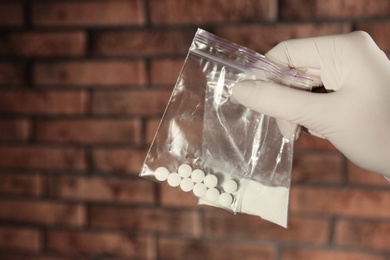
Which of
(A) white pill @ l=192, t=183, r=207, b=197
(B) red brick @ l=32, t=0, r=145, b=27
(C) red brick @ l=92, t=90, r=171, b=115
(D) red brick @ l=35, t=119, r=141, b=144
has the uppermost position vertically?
(B) red brick @ l=32, t=0, r=145, b=27

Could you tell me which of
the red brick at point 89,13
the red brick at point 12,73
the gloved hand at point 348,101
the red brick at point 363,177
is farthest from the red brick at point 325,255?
the red brick at point 12,73

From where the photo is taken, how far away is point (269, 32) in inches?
42.9

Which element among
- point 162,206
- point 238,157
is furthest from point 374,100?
point 162,206

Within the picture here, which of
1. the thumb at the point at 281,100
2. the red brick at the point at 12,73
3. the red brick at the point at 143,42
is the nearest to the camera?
the thumb at the point at 281,100

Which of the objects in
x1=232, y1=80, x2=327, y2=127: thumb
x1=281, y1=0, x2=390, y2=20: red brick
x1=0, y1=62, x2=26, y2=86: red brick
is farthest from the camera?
x1=0, y1=62, x2=26, y2=86: red brick

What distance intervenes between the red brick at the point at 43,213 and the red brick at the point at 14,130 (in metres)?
0.17

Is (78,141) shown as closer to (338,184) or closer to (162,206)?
(162,206)

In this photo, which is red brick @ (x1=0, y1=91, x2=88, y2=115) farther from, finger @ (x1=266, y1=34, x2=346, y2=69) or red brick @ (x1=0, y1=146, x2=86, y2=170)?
finger @ (x1=266, y1=34, x2=346, y2=69)

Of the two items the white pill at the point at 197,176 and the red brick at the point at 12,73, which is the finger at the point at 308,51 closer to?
the white pill at the point at 197,176

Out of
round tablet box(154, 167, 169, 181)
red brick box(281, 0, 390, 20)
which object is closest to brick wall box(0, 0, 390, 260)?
red brick box(281, 0, 390, 20)

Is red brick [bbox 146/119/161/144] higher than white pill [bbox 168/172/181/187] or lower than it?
higher

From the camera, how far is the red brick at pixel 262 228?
1.14 meters

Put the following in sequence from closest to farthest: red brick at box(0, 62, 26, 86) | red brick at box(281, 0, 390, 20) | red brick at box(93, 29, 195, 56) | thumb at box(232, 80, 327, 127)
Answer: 1. thumb at box(232, 80, 327, 127)
2. red brick at box(281, 0, 390, 20)
3. red brick at box(93, 29, 195, 56)
4. red brick at box(0, 62, 26, 86)

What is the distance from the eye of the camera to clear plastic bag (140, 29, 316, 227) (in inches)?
36.9
